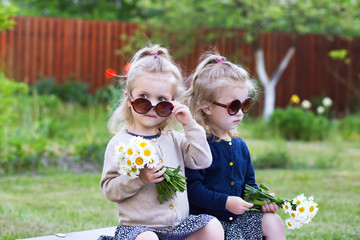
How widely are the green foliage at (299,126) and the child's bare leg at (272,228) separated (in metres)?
8.17

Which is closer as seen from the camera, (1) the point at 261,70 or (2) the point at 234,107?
(2) the point at 234,107

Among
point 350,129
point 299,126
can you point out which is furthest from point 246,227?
point 350,129

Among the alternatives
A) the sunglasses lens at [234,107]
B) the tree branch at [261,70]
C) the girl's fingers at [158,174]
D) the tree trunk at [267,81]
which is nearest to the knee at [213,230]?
the girl's fingers at [158,174]

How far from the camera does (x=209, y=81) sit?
3055mm

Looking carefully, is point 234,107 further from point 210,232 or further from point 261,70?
point 261,70

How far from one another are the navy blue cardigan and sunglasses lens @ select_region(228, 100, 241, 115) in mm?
215

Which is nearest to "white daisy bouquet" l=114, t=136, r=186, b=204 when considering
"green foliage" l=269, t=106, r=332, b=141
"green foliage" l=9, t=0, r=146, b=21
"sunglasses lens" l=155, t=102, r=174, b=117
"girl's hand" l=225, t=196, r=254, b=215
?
"sunglasses lens" l=155, t=102, r=174, b=117

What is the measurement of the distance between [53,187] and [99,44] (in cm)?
932

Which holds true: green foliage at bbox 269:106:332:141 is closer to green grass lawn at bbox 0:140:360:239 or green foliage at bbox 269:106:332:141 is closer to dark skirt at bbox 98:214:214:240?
green grass lawn at bbox 0:140:360:239

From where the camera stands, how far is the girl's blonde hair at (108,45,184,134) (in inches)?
111

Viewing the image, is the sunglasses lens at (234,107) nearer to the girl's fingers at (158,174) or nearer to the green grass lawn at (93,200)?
the girl's fingers at (158,174)

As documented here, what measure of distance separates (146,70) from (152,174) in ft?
1.99

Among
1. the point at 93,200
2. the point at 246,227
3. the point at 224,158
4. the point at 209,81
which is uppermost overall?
the point at 209,81

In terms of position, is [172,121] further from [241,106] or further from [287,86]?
[287,86]
